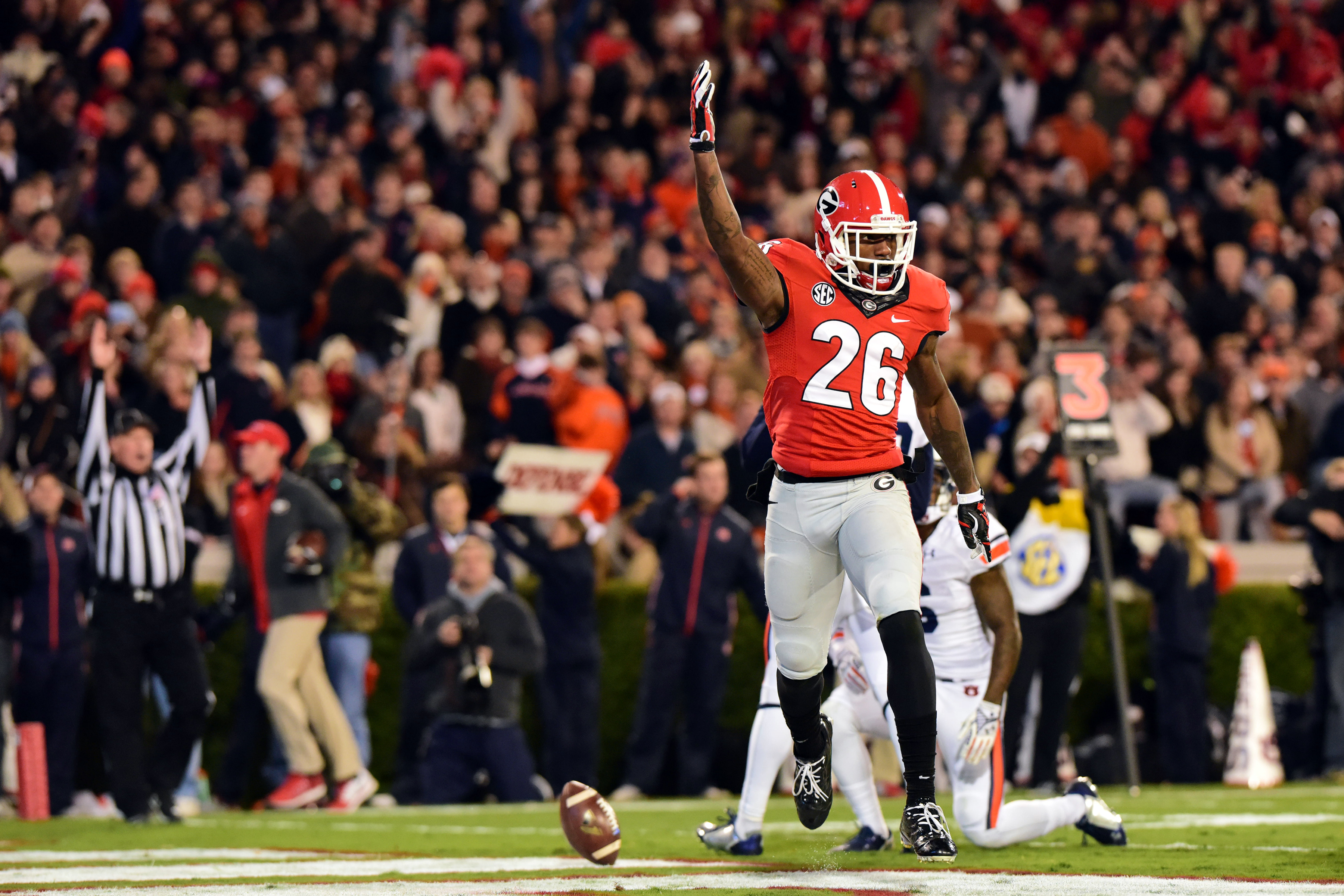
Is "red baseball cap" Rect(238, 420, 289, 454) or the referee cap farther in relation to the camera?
"red baseball cap" Rect(238, 420, 289, 454)

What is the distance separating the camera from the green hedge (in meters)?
12.7

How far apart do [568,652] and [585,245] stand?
4119mm

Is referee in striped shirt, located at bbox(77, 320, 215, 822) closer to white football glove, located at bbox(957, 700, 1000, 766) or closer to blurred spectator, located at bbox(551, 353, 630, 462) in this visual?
blurred spectator, located at bbox(551, 353, 630, 462)

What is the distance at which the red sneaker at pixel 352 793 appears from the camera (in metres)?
11.8

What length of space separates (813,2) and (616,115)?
3.97 meters

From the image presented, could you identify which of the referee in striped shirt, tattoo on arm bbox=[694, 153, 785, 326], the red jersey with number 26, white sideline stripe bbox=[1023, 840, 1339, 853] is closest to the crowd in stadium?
the referee in striped shirt

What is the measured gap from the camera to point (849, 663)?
807 centimetres

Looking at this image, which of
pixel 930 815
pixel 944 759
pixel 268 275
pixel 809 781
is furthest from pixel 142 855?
pixel 268 275

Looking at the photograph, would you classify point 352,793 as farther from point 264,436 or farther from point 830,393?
point 830,393

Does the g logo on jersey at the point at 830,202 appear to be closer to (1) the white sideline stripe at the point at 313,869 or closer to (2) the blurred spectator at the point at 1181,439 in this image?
(1) the white sideline stripe at the point at 313,869

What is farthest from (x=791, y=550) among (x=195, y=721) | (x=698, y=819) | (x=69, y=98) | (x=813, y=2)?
(x=813, y=2)

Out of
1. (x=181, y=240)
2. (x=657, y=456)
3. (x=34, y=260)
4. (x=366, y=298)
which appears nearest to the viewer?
(x=657, y=456)

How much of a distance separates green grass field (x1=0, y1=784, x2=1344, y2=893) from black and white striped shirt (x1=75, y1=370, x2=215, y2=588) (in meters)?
1.33

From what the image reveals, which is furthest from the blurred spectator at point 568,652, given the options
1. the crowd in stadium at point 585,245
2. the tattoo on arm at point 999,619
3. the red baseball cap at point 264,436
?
the tattoo on arm at point 999,619
